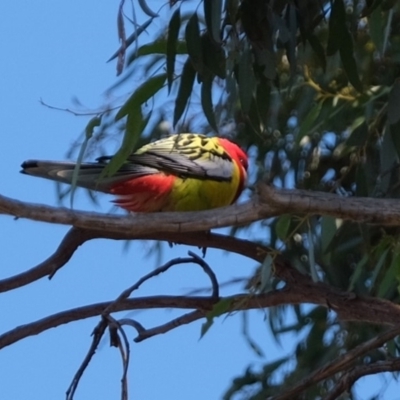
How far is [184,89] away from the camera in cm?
204

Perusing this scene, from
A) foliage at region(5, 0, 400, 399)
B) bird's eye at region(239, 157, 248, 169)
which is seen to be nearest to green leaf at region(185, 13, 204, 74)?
foliage at region(5, 0, 400, 399)

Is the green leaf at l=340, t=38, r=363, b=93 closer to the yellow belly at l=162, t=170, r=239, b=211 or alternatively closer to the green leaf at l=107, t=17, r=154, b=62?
the green leaf at l=107, t=17, r=154, b=62

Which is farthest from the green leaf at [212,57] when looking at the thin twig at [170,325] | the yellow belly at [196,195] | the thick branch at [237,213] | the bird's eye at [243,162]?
the bird's eye at [243,162]

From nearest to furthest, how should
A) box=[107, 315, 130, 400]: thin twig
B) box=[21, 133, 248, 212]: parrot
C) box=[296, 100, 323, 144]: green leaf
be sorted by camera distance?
box=[107, 315, 130, 400]: thin twig → box=[296, 100, 323, 144]: green leaf → box=[21, 133, 248, 212]: parrot

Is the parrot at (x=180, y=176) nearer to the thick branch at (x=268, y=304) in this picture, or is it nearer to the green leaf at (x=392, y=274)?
the thick branch at (x=268, y=304)

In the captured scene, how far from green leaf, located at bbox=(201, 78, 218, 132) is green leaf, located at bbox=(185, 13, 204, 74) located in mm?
42

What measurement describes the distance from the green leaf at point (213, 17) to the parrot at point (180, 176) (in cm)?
79

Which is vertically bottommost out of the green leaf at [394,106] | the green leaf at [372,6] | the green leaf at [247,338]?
the green leaf at [247,338]

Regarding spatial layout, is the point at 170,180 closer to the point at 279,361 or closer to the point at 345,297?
the point at 279,361

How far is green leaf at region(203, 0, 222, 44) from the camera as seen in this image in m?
1.91

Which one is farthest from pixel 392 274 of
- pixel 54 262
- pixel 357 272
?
pixel 54 262

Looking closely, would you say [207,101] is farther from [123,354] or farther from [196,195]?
[196,195]

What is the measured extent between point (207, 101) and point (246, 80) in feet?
0.25

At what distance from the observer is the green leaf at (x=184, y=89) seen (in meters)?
2.03
